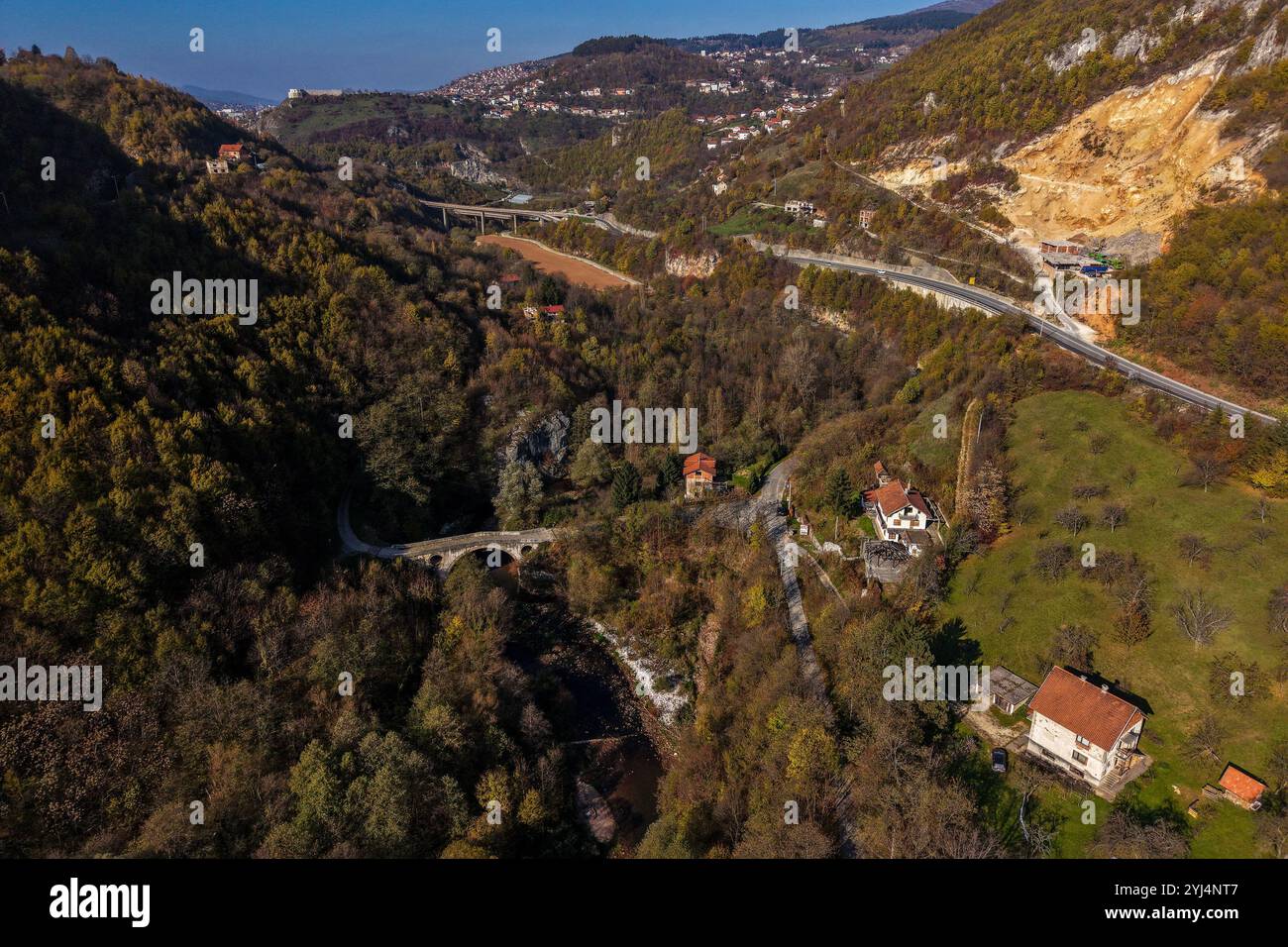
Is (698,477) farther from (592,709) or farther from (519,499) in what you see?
(592,709)

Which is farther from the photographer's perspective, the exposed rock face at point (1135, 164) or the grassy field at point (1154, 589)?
the exposed rock face at point (1135, 164)

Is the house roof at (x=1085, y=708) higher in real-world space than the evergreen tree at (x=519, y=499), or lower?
lower

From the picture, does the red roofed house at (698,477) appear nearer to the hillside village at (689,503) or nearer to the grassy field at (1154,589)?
the hillside village at (689,503)

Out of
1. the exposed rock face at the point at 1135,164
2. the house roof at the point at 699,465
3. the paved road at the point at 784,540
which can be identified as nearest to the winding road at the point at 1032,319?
the exposed rock face at the point at 1135,164

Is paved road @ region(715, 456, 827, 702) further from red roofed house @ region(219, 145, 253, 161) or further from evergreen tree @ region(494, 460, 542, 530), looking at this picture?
red roofed house @ region(219, 145, 253, 161)

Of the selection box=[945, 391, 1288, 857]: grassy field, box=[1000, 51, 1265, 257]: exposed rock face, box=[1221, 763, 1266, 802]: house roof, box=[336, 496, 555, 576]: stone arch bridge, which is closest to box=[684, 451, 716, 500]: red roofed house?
box=[336, 496, 555, 576]: stone arch bridge

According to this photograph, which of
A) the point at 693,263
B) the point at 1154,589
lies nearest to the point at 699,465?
the point at 1154,589

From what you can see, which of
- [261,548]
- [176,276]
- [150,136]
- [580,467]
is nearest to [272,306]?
[176,276]
